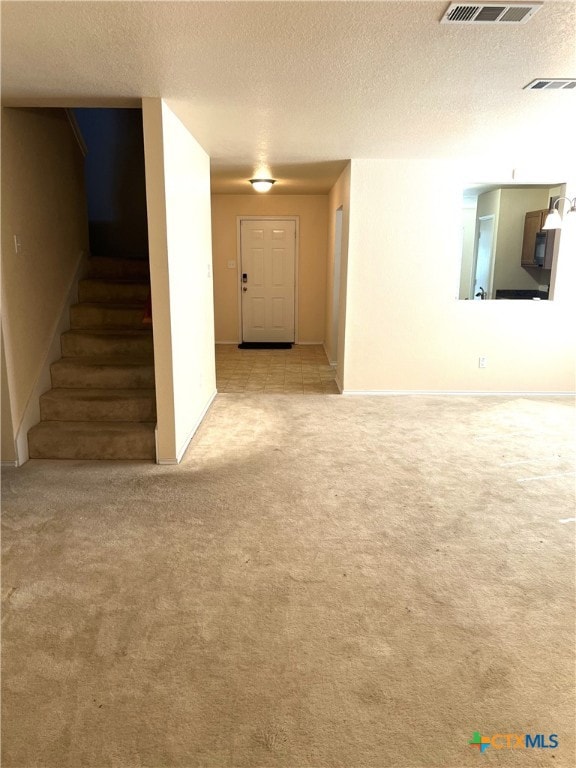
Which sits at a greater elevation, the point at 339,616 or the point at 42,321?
the point at 42,321

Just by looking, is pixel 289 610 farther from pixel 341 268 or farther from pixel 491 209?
pixel 491 209

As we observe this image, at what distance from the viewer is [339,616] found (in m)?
2.24

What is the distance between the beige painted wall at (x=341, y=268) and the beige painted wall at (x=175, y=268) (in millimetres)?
1542

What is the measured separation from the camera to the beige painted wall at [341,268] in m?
5.58

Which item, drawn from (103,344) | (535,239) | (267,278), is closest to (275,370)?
(267,278)

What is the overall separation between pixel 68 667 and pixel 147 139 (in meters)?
2.94

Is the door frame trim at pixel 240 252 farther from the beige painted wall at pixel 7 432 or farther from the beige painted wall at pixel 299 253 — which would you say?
the beige painted wall at pixel 7 432

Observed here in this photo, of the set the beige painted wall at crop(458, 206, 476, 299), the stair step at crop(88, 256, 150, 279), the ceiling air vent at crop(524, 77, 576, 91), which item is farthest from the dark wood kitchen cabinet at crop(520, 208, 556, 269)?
the stair step at crop(88, 256, 150, 279)

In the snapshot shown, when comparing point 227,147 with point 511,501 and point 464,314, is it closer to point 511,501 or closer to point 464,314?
point 464,314

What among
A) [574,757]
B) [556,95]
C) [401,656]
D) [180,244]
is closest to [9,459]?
[180,244]

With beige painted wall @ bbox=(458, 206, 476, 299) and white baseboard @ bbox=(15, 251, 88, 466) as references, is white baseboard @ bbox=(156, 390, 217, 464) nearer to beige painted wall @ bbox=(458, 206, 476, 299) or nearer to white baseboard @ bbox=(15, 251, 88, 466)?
white baseboard @ bbox=(15, 251, 88, 466)

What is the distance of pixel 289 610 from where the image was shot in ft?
7.47

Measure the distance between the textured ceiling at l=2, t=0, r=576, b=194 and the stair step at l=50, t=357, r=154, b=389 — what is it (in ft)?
6.22

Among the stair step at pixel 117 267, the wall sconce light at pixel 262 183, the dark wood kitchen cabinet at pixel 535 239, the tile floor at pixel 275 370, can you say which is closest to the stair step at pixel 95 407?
the stair step at pixel 117 267
